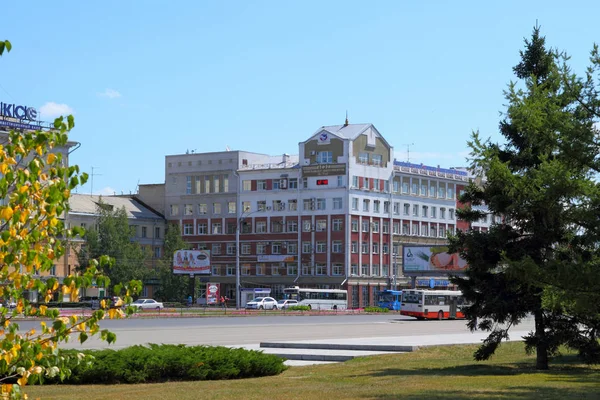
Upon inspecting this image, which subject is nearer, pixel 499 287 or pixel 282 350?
pixel 499 287

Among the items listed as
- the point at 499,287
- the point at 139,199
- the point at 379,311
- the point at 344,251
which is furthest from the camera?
the point at 139,199

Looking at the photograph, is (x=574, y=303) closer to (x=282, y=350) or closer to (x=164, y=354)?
(x=164, y=354)

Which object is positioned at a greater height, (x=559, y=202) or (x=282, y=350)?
(x=559, y=202)

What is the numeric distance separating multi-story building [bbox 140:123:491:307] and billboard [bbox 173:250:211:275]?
12.8 m

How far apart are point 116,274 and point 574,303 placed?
88.0 metres

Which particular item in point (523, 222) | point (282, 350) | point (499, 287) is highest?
point (523, 222)

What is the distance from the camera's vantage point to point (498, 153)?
73.4 feet

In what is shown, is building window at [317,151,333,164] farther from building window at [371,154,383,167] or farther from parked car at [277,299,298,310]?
parked car at [277,299,298,310]

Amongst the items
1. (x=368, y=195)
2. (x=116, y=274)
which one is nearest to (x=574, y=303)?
(x=116, y=274)

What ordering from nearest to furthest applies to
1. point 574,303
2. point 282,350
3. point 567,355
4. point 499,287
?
point 574,303 → point 499,287 → point 567,355 → point 282,350

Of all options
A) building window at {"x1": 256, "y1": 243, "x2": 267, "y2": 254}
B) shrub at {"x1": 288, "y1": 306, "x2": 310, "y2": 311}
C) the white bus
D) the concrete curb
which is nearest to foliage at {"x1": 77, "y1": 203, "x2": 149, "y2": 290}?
building window at {"x1": 256, "y1": 243, "x2": 267, "y2": 254}

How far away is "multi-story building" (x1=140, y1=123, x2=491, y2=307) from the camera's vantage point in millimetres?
110750

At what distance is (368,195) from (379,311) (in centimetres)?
2203

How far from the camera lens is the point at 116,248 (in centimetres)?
10256
